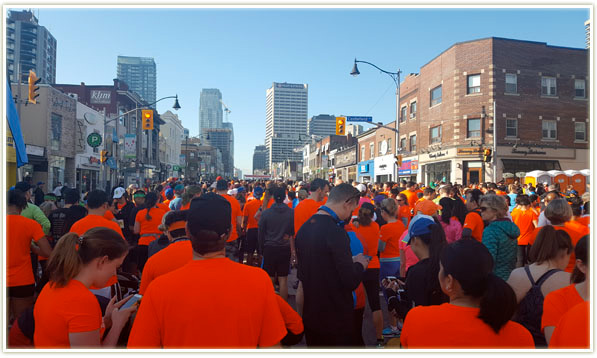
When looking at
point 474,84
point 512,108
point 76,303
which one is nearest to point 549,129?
point 512,108

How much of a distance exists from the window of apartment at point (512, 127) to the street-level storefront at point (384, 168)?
481 inches

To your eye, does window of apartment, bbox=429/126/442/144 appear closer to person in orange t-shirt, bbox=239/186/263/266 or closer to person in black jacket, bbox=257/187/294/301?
person in orange t-shirt, bbox=239/186/263/266

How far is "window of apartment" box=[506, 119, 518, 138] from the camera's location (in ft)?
97.0

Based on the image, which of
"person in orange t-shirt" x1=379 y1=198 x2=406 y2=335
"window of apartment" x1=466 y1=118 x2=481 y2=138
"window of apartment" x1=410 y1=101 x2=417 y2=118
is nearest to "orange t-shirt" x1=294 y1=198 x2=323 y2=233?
"person in orange t-shirt" x1=379 y1=198 x2=406 y2=335

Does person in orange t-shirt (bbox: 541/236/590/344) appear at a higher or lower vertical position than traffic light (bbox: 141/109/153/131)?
lower

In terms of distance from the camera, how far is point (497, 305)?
6.29 feet

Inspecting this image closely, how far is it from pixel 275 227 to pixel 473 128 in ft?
90.1

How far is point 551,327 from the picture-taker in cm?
243

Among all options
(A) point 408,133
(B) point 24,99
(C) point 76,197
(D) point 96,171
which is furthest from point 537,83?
(D) point 96,171

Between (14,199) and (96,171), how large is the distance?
3978cm

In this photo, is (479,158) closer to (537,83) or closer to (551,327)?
(537,83)

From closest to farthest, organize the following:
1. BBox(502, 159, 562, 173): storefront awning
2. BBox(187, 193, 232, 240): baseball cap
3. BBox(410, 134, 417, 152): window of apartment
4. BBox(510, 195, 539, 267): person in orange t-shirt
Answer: BBox(187, 193, 232, 240): baseball cap, BBox(510, 195, 539, 267): person in orange t-shirt, BBox(502, 159, 562, 173): storefront awning, BBox(410, 134, 417, 152): window of apartment

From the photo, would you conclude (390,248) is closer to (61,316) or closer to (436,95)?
(61,316)

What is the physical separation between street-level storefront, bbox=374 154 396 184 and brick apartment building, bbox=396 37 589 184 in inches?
376
